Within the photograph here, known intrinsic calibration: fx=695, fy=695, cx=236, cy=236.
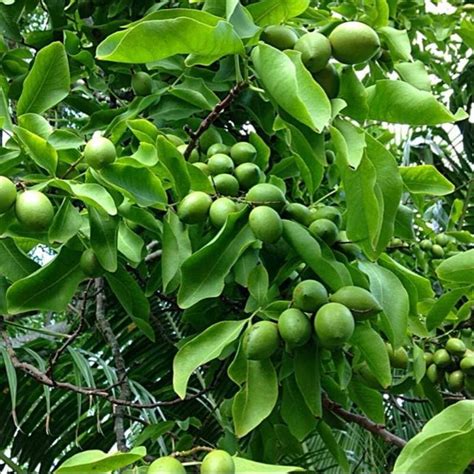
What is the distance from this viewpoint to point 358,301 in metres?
0.91

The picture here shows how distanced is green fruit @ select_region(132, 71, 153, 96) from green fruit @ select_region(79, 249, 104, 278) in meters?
0.43

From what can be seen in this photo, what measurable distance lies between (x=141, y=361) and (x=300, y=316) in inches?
48.9

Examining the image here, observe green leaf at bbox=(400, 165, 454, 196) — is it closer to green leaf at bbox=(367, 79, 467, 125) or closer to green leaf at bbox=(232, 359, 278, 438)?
green leaf at bbox=(367, 79, 467, 125)

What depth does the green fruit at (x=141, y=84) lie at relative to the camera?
1310mm

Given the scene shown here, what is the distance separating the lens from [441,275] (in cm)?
97

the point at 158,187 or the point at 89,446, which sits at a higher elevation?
the point at 158,187

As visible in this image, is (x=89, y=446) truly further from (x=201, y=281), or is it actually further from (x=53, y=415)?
(x=201, y=281)

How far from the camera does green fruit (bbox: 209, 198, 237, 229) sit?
968 mm

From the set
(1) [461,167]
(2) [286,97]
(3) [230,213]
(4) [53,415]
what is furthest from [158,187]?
(1) [461,167]

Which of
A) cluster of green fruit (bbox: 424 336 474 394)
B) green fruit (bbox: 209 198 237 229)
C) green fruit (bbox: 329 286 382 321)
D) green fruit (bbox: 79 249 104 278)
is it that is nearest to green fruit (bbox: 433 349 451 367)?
cluster of green fruit (bbox: 424 336 474 394)

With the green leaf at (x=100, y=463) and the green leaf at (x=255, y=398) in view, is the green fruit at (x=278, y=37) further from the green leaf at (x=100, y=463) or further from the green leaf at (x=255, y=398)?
the green leaf at (x=100, y=463)

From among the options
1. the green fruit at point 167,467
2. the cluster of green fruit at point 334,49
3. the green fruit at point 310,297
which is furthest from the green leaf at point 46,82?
the green fruit at point 167,467

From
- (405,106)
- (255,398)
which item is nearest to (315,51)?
(405,106)

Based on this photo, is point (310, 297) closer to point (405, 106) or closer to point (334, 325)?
point (334, 325)
